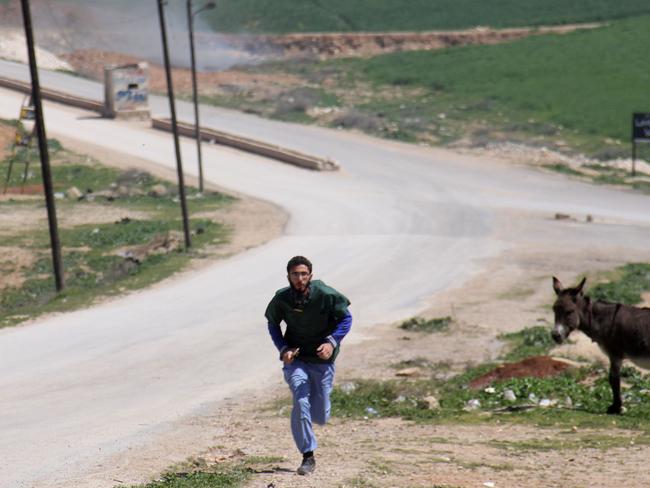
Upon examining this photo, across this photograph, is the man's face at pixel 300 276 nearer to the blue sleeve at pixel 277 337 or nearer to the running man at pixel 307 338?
the running man at pixel 307 338

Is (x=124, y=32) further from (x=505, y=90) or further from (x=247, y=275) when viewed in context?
(x=247, y=275)

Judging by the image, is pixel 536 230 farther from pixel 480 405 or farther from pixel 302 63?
pixel 302 63

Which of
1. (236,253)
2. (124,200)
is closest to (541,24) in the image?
(124,200)

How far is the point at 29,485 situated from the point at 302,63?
286 ft

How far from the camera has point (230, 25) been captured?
116 meters

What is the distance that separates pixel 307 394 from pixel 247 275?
73.8 ft

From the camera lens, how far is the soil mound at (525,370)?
19938 millimetres

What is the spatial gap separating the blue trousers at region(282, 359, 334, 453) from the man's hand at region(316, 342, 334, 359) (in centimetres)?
27

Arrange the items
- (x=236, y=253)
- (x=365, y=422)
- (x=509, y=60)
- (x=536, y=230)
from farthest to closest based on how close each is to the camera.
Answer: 1. (x=509, y=60)
2. (x=536, y=230)
3. (x=236, y=253)
4. (x=365, y=422)

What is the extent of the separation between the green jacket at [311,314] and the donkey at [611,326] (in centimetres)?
478

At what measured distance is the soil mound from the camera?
19938mm

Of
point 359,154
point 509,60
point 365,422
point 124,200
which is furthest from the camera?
point 509,60

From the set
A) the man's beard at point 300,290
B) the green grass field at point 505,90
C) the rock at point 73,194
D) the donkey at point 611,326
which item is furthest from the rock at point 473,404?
the green grass field at point 505,90

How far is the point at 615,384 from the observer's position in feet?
54.8
